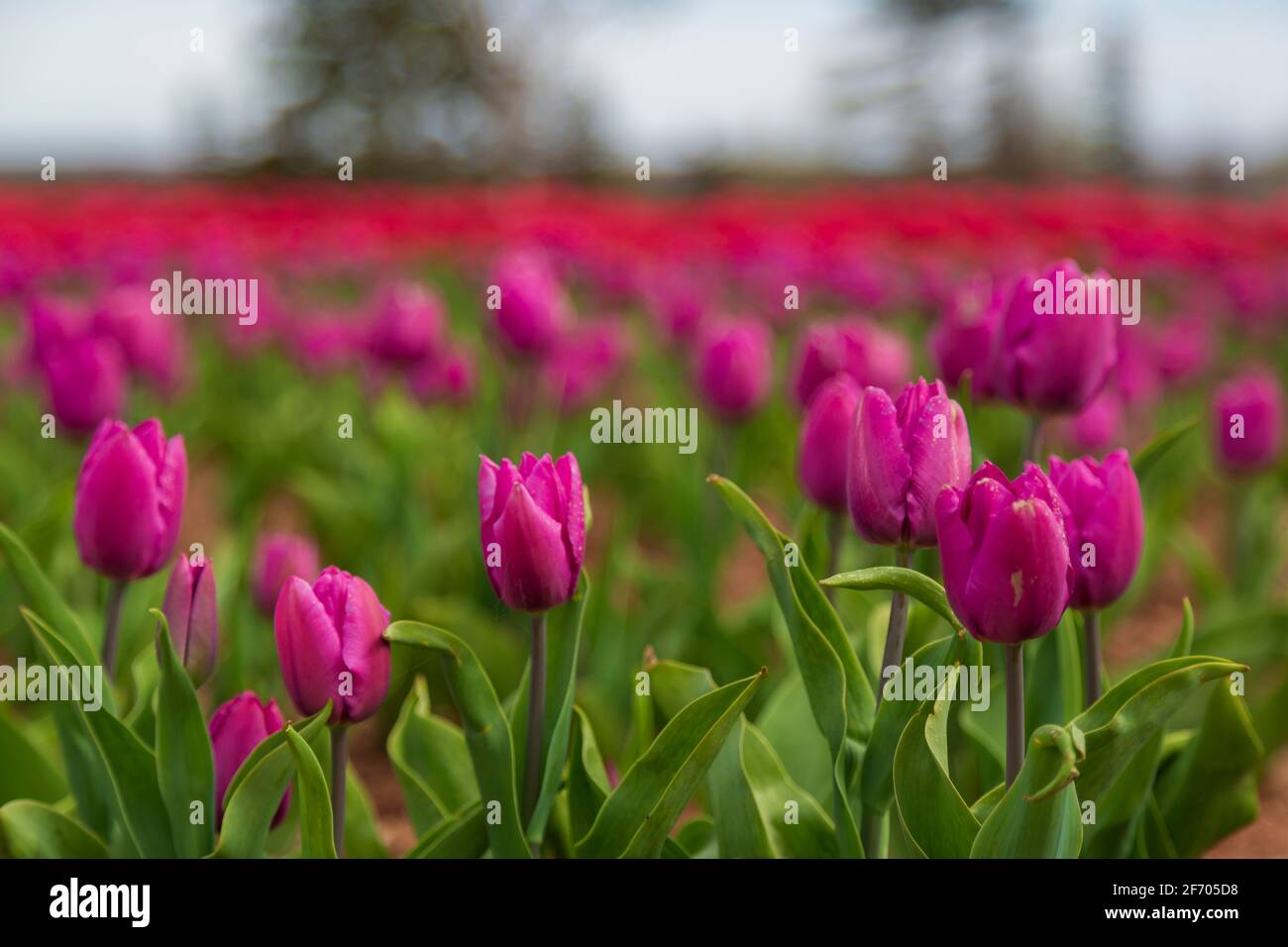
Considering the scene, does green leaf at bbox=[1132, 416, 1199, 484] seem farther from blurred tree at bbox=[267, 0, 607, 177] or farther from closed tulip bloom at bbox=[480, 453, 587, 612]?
blurred tree at bbox=[267, 0, 607, 177]

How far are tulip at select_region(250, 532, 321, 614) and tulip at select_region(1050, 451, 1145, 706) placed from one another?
987 millimetres

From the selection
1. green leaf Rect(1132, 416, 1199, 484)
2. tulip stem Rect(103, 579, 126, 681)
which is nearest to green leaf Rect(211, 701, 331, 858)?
tulip stem Rect(103, 579, 126, 681)

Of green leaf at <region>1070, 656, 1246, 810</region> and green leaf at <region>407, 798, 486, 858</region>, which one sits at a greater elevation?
green leaf at <region>1070, 656, 1246, 810</region>

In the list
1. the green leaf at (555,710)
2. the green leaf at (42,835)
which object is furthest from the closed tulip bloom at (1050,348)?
the green leaf at (42,835)

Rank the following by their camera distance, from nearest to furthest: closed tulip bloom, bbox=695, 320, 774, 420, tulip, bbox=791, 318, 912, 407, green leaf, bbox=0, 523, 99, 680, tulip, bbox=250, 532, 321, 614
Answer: green leaf, bbox=0, 523, 99, 680, tulip, bbox=250, 532, 321, 614, tulip, bbox=791, 318, 912, 407, closed tulip bloom, bbox=695, 320, 774, 420

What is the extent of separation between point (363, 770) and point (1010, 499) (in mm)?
1776

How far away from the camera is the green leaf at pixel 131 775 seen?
1156mm

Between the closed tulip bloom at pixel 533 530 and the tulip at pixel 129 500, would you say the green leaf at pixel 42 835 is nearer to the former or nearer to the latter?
the tulip at pixel 129 500

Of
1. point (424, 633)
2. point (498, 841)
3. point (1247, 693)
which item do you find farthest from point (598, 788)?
point (1247, 693)

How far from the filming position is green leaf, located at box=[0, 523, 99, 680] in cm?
124

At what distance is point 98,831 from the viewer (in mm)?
1323

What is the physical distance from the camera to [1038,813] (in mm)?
955

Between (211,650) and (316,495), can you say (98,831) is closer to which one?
(211,650)

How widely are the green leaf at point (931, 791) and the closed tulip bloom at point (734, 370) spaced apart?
1318mm
